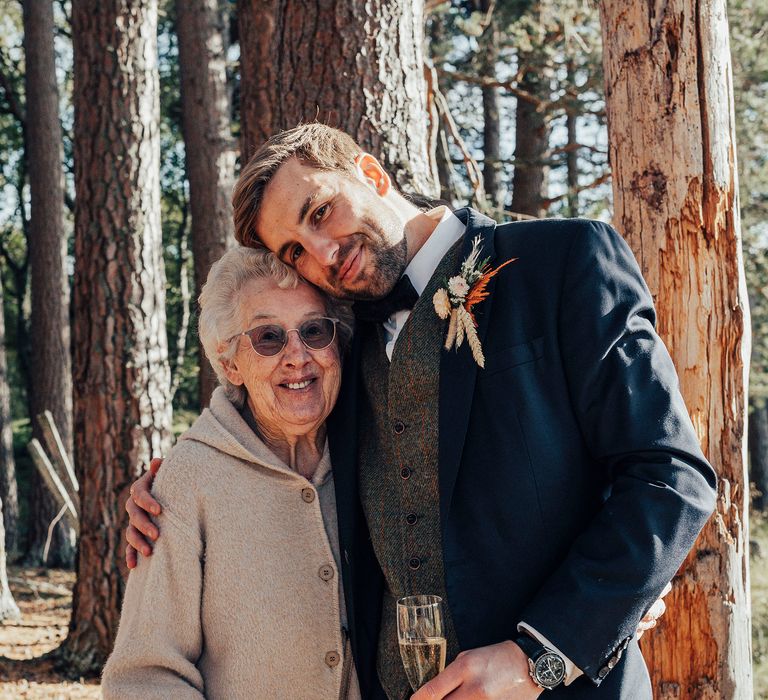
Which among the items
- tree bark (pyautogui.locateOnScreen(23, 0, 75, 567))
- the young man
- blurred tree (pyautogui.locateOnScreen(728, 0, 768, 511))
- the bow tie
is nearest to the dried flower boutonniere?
the young man

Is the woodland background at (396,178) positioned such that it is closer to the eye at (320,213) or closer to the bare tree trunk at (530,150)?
the bare tree trunk at (530,150)

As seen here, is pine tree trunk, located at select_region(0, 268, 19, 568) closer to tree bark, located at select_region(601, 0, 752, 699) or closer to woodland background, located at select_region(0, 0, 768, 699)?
woodland background, located at select_region(0, 0, 768, 699)

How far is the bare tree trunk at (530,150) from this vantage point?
11906 millimetres

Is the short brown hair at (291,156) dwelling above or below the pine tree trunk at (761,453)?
above

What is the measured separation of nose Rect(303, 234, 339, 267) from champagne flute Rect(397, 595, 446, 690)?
1.04 m

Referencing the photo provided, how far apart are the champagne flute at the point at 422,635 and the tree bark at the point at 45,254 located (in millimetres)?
12713

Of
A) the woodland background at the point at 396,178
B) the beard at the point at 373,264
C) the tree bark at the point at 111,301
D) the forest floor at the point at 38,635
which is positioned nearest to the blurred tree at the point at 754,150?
the woodland background at the point at 396,178

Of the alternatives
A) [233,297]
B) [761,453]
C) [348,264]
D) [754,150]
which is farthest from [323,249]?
[761,453]

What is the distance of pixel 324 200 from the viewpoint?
2.69m

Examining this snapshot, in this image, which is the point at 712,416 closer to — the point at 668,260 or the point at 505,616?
the point at 668,260

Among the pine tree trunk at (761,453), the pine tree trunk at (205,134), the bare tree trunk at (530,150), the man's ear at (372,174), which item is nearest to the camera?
the man's ear at (372,174)

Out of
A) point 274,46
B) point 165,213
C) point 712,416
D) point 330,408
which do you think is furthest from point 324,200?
point 165,213

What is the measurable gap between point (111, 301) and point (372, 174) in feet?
14.5

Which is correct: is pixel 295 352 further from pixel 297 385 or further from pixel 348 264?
pixel 348 264
